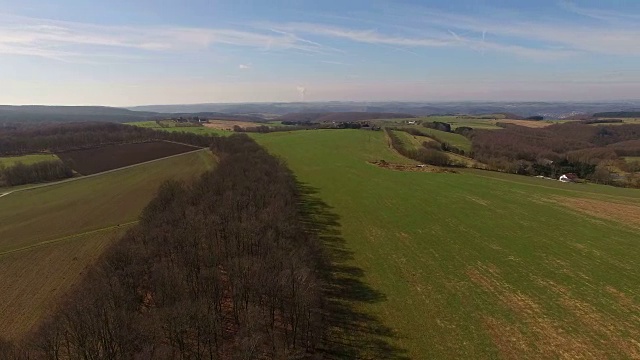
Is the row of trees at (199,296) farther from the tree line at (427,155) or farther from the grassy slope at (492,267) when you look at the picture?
the tree line at (427,155)

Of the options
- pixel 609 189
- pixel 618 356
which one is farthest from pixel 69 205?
pixel 609 189

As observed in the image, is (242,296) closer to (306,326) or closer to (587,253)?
(306,326)

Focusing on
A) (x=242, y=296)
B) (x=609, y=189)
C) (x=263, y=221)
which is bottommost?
(x=609, y=189)

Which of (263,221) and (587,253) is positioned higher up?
(263,221)

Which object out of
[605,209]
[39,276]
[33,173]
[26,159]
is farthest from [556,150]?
[26,159]

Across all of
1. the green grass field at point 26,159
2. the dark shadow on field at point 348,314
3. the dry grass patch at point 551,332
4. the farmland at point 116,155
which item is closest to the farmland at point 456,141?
the farmland at point 116,155

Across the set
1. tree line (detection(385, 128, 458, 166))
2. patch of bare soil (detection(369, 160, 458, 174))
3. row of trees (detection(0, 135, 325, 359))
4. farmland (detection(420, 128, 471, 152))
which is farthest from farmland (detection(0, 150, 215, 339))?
farmland (detection(420, 128, 471, 152))

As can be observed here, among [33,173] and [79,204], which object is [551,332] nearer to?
[79,204]
